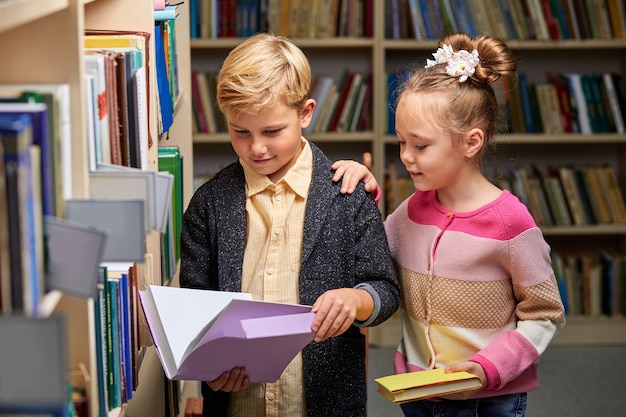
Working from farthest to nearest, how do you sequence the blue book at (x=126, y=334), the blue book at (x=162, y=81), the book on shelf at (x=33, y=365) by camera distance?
1. the blue book at (x=162, y=81)
2. the blue book at (x=126, y=334)
3. the book on shelf at (x=33, y=365)

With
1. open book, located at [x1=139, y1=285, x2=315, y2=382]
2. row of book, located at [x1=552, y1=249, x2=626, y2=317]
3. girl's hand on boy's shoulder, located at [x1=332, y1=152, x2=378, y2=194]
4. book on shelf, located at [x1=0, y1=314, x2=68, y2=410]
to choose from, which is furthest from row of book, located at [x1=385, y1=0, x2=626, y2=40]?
book on shelf, located at [x1=0, y1=314, x2=68, y2=410]

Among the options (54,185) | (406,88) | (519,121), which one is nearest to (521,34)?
(519,121)

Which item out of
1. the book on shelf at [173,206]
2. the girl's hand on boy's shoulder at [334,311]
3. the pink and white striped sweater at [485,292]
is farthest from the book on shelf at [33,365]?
the book on shelf at [173,206]

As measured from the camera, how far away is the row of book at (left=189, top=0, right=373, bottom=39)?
385 centimetres

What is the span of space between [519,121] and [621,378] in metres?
1.19

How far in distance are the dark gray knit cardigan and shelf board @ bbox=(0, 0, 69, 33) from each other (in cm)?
71

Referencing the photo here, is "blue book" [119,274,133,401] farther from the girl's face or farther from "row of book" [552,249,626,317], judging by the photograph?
"row of book" [552,249,626,317]

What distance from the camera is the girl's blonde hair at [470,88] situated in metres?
1.73

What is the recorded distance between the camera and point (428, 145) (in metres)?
1.72

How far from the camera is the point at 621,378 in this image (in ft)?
11.8

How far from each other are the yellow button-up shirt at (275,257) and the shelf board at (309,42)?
2.21 metres

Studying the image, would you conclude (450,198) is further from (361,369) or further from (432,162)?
(361,369)

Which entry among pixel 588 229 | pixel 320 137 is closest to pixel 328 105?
pixel 320 137

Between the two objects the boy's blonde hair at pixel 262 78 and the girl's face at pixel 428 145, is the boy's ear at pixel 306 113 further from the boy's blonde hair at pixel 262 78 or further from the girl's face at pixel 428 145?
the girl's face at pixel 428 145
